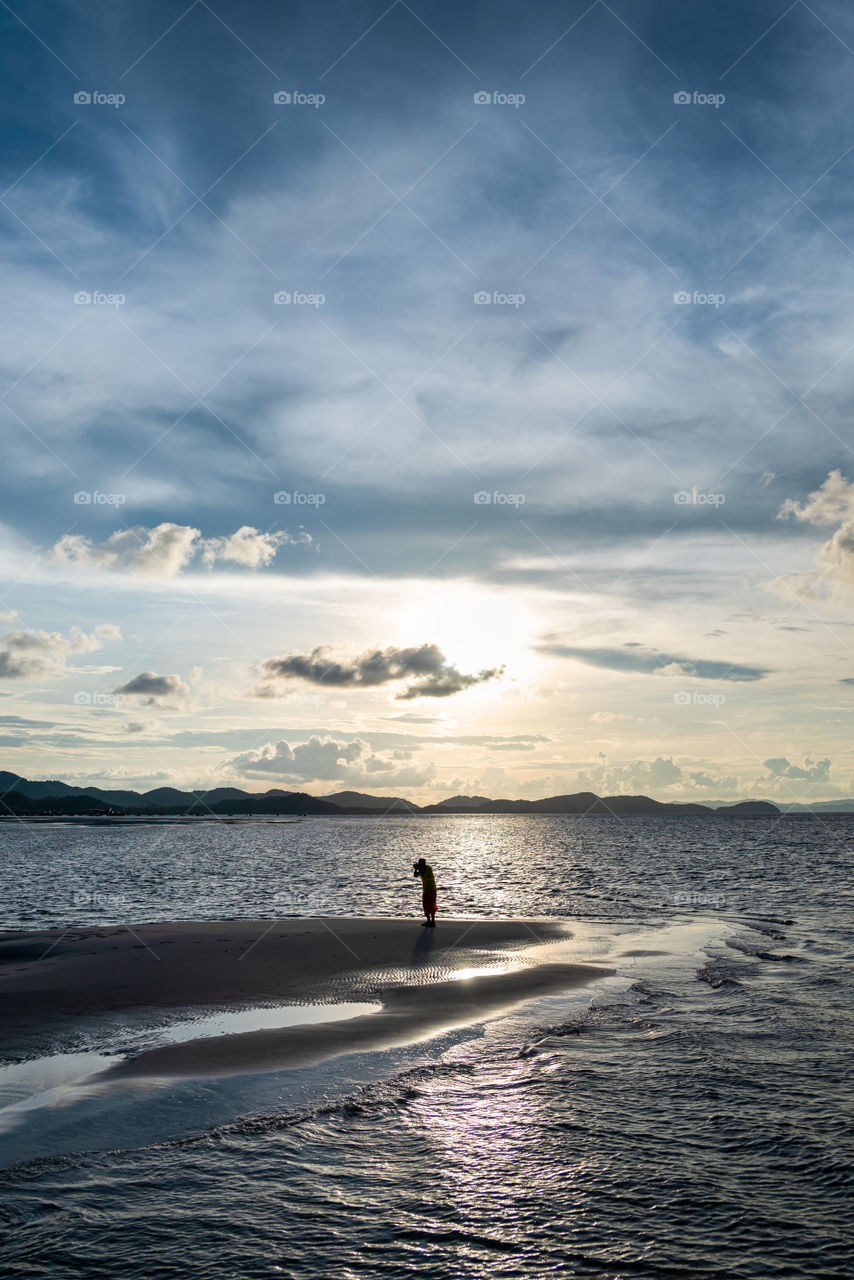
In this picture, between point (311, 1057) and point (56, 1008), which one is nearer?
A: point (311, 1057)

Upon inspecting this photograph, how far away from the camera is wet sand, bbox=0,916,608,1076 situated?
45.2ft

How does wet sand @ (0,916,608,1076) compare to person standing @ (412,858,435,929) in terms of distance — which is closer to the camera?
wet sand @ (0,916,608,1076)

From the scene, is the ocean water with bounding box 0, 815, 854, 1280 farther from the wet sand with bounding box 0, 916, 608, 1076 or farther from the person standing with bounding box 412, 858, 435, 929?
the person standing with bounding box 412, 858, 435, 929

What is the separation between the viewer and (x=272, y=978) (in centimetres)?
1975

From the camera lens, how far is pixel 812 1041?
14289mm

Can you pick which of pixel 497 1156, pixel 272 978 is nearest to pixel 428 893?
pixel 272 978

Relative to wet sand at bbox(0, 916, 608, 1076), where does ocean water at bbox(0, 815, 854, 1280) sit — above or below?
above

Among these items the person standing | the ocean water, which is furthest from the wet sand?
the ocean water

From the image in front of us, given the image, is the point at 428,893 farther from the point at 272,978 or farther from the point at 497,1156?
the point at 497,1156

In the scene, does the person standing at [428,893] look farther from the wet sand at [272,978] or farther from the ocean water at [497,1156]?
the ocean water at [497,1156]

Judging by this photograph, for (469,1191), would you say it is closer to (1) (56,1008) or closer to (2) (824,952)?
(1) (56,1008)

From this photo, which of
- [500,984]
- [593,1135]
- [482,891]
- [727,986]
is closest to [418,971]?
[500,984]

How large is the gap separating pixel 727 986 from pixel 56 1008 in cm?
1469

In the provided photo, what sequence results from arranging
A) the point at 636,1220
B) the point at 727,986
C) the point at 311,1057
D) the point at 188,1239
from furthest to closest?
the point at 727,986 → the point at 311,1057 → the point at 636,1220 → the point at 188,1239
